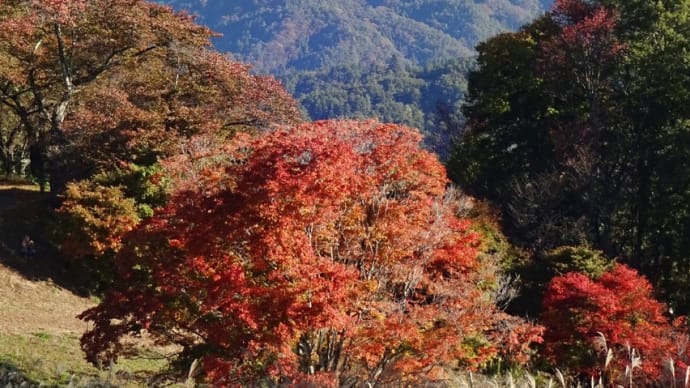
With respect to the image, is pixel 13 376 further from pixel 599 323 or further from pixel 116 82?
pixel 116 82

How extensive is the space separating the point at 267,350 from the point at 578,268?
11108 mm

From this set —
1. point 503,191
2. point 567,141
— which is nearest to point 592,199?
point 567,141

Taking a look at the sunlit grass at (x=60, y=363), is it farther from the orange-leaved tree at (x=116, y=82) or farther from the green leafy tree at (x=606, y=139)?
the green leafy tree at (x=606, y=139)

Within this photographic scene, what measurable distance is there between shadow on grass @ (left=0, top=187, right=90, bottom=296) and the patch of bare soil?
1.25 feet

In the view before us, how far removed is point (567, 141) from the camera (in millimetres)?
25766

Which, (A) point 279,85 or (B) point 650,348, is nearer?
(B) point 650,348

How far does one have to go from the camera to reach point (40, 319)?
58.5ft

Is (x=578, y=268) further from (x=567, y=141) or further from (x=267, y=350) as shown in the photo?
(x=267, y=350)

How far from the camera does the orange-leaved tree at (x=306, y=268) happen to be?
395 inches

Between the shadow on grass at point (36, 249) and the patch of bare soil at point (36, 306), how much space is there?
0.38 meters

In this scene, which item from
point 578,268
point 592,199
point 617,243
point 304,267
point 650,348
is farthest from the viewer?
point 617,243

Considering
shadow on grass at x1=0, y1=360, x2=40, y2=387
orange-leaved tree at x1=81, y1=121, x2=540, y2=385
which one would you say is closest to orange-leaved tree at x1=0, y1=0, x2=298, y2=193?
shadow on grass at x1=0, y1=360, x2=40, y2=387

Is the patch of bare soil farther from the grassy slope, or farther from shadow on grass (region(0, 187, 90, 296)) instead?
shadow on grass (region(0, 187, 90, 296))

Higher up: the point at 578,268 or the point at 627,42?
the point at 627,42
